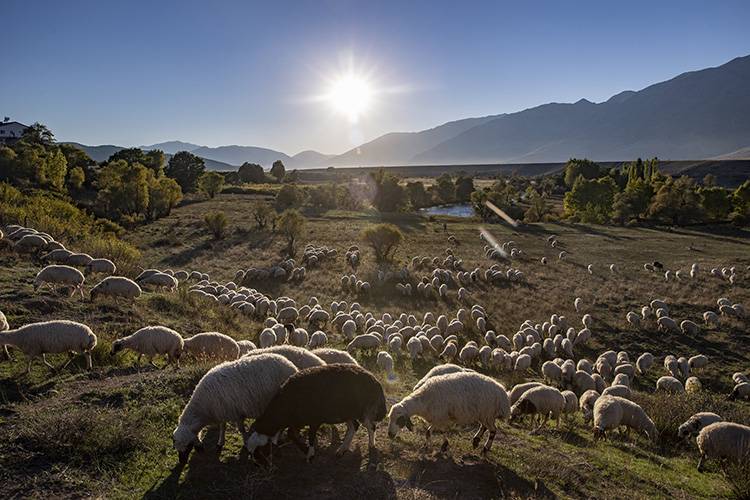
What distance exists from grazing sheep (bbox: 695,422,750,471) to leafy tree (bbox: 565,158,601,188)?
98.2 meters

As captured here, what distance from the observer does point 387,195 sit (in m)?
75.9

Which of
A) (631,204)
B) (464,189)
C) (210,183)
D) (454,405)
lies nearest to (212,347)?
(454,405)

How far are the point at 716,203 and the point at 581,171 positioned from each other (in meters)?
41.2

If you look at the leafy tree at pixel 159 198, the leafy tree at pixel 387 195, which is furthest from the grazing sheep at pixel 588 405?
the leafy tree at pixel 387 195

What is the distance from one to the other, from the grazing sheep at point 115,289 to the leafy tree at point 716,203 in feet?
233

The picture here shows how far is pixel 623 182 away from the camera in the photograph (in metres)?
86.4

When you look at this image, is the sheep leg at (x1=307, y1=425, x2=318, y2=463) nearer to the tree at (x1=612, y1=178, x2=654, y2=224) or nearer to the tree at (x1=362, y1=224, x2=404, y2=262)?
the tree at (x1=362, y1=224, x2=404, y2=262)

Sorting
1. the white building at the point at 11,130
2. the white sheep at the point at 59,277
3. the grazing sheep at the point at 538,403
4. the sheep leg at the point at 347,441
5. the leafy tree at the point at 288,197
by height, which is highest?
the white building at the point at 11,130

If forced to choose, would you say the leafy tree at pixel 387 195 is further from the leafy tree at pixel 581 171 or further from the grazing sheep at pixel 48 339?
the grazing sheep at pixel 48 339

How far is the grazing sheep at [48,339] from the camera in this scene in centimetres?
921

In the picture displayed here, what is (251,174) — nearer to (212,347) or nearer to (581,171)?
(581,171)

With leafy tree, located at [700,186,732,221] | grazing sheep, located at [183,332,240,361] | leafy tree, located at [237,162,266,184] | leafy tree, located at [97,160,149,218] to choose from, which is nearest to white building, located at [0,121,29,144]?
leafy tree, located at [237,162,266,184]

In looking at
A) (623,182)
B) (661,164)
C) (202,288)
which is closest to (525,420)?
(202,288)

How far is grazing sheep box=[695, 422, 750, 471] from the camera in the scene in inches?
342
